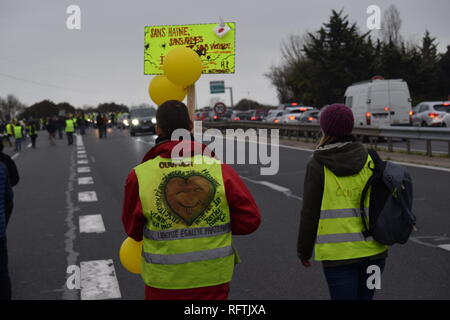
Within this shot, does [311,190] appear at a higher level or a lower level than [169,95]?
lower

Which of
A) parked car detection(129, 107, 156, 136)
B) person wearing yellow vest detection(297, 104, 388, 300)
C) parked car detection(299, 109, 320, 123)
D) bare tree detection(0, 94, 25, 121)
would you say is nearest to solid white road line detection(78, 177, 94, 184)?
person wearing yellow vest detection(297, 104, 388, 300)

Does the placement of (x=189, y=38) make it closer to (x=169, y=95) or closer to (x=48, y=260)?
(x=169, y=95)

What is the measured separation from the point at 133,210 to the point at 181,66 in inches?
77.2

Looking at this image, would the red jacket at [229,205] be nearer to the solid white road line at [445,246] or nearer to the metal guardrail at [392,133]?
the solid white road line at [445,246]

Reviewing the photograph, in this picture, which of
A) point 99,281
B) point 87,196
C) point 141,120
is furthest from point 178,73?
point 141,120

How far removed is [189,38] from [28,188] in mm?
10463

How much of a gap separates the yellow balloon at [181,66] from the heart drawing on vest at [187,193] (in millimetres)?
1984

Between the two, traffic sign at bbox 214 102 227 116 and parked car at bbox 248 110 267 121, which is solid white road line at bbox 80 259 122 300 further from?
parked car at bbox 248 110 267 121

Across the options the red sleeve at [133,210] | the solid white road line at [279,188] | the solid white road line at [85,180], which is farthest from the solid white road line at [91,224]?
the red sleeve at [133,210]
